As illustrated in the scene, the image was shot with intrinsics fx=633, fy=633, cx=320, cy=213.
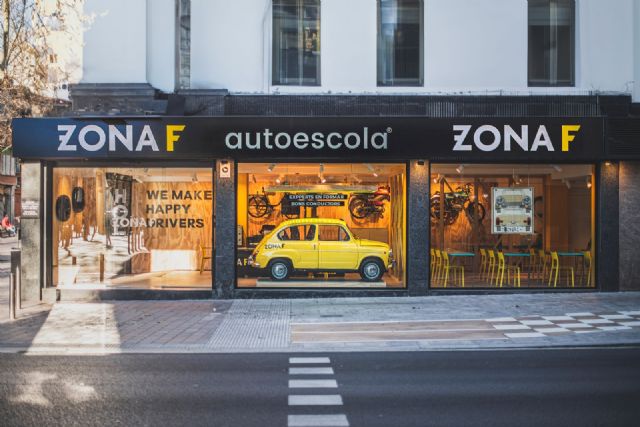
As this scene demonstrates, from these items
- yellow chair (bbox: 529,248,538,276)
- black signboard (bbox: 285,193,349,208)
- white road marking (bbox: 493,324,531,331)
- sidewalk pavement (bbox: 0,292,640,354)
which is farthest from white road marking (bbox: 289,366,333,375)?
yellow chair (bbox: 529,248,538,276)

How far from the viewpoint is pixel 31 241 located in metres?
15.3

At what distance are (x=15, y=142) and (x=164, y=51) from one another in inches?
163

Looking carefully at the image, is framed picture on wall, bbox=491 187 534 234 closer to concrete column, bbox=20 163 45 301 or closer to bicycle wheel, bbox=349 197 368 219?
bicycle wheel, bbox=349 197 368 219

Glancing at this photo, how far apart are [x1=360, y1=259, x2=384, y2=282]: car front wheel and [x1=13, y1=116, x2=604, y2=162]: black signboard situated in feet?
8.78

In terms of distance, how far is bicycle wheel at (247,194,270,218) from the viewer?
1569cm

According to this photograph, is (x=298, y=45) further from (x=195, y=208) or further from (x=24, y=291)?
(x=24, y=291)

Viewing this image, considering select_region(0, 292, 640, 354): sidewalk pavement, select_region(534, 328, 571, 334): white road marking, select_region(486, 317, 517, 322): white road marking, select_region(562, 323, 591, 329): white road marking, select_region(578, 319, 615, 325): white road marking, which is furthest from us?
select_region(486, 317, 517, 322): white road marking

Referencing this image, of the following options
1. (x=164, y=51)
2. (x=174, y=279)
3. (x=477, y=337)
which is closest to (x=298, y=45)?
(x=164, y=51)

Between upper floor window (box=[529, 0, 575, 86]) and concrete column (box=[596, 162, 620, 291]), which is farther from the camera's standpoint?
upper floor window (box=[529, 0, 575, 86])

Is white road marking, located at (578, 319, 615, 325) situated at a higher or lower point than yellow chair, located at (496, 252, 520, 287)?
lower

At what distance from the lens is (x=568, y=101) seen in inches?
611

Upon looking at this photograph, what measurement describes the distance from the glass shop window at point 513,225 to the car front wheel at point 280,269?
3.66 m

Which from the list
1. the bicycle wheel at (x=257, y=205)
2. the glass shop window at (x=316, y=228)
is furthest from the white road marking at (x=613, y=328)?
the bicycle wheel at (x=257, y=205)

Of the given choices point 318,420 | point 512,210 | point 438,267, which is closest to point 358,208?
point 438,267
